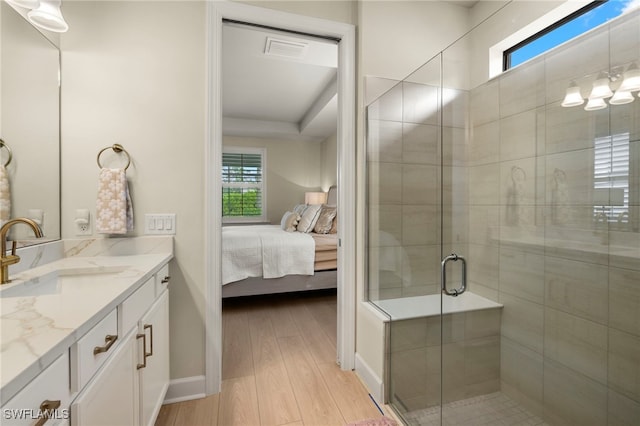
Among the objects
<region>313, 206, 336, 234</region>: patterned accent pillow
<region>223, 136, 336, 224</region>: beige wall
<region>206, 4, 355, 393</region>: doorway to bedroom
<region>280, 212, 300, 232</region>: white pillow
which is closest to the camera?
<region>206, 4, 355, 393</region>: doorway to bedroom

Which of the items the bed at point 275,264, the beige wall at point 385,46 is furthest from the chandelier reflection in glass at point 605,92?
the bed at point 275,264

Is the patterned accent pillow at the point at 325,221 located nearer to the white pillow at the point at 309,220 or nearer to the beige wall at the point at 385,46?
the white pillow at the point at 309,220

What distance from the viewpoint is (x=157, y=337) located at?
57.5 inches

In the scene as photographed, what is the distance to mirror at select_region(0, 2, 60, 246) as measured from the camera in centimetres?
132

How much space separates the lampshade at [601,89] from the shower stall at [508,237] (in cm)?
2

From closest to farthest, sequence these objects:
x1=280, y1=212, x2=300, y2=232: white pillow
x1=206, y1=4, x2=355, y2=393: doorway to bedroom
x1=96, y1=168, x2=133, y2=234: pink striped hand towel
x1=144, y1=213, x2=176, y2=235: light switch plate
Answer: x1=96, y1=168, x2=133, y2=234: pink striped hand towel
x1=144, y1=213, x2=176, y2=235: light switch plate
x1=206, y1=4, x2=355, y2=393: doorway to bedroom
x1=280, y1=212, x2=300, y2=232: white pillow

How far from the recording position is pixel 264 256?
3.32 m

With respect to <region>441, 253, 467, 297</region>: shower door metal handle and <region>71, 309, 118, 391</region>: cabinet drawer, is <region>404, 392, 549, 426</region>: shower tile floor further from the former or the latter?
<region>71, 309, 118, 391</region>: cabinet drawer

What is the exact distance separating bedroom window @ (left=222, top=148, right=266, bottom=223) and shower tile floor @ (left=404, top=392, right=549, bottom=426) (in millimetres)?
5112

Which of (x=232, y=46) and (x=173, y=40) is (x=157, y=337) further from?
(x=232, y=46)

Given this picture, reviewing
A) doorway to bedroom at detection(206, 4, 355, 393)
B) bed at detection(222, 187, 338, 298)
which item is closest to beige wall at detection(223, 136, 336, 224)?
doorway to bedroom at detection(206, 4, 355, 393)

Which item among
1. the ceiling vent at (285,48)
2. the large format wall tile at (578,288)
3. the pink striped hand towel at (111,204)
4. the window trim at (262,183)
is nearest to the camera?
the large format wall tile at (578,288)

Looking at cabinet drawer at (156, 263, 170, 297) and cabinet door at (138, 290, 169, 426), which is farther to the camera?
Answer: cabinet drawer at (156, 263, 170, 297)

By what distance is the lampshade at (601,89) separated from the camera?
1.14 m
